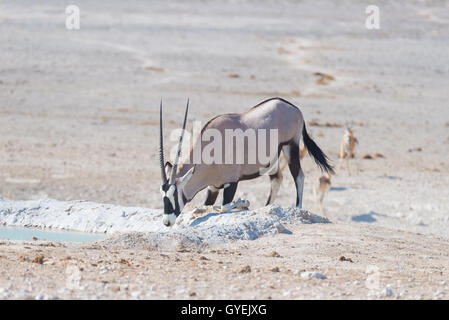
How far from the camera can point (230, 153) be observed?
1026cm

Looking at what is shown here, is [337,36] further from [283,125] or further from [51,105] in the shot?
[283,125]

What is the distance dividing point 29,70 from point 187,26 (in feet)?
60.7

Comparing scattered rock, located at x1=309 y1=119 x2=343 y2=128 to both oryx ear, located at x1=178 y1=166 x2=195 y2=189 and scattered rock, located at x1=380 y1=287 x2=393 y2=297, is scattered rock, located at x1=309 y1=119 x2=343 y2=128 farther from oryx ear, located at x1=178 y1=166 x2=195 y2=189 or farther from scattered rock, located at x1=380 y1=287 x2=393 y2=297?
scattered rock, located at x1=380 y1=287 x2=393 y2=297

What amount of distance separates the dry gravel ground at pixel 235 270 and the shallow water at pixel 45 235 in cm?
166

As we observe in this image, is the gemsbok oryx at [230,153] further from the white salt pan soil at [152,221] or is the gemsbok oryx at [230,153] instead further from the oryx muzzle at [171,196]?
the white salt pan soil at [152,221]

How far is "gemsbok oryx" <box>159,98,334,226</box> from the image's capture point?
9.80 m

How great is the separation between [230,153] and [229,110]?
15065mm

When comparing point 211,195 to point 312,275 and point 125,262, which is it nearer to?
point 125,262

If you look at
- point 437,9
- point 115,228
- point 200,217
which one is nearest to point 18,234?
point 115,228

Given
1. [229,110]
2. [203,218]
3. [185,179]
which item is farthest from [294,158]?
[229,110]

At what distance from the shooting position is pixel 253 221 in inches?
379

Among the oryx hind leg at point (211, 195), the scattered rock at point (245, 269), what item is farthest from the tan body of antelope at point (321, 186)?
the scattered rock at point (245, 269)

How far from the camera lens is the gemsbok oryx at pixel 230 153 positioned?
386 inches

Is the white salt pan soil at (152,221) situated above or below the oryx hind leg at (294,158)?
below
